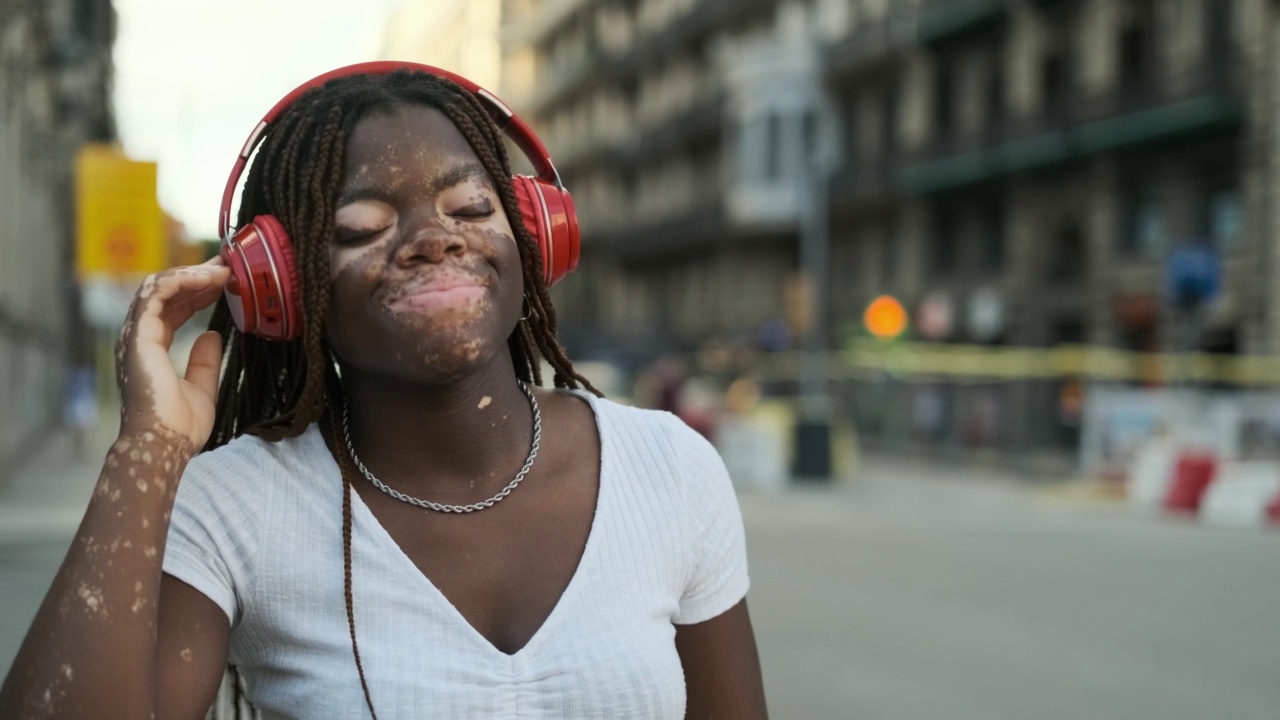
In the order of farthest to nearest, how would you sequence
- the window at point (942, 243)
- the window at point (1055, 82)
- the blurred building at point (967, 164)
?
the window at point (942, 243)
the window at point (1055, 82)
the blurred building at point (967, 164)

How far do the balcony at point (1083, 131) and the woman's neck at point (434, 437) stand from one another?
23266mm

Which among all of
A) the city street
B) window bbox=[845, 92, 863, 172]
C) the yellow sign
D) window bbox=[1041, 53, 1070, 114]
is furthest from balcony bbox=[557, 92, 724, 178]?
the city street

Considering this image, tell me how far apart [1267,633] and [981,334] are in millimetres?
22713

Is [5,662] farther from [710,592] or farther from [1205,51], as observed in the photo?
[1205,51]

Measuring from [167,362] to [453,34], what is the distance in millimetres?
91767

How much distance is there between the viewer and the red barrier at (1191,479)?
15.1 m

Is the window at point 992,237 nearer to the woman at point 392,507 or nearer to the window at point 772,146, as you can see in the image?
the window at point 772,146

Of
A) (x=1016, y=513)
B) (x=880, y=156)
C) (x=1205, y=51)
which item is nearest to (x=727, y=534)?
(x=1016, y=513)

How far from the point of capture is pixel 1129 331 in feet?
83.4

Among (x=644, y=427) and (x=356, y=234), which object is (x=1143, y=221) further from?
(x=356, y=234)

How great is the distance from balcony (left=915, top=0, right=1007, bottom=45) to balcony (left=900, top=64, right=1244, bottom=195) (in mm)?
2279

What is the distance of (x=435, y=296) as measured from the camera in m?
1.82

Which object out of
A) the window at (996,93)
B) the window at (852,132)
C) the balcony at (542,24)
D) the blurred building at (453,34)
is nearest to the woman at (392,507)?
the window at (996,93)

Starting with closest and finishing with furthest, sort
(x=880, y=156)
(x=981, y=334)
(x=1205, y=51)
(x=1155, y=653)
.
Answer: (x=1155, y=653)
(x=1205, y=51)
(x=981, y=334)
(x=880, y=156)
